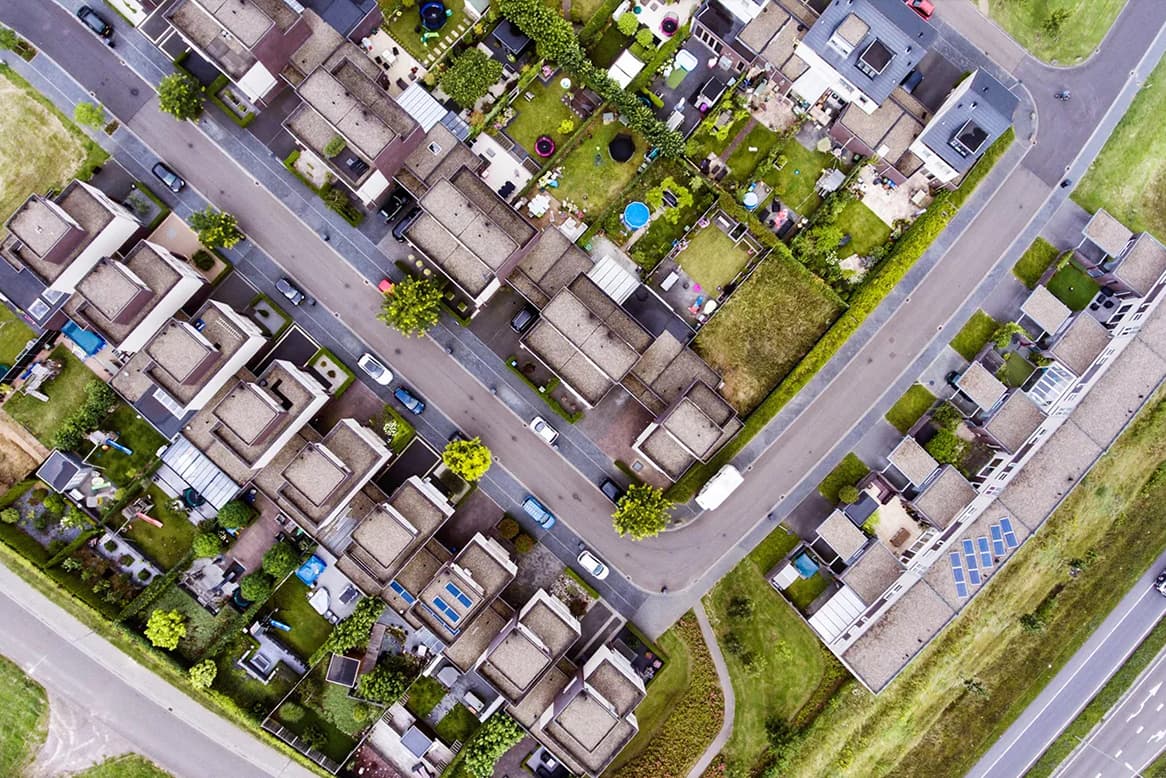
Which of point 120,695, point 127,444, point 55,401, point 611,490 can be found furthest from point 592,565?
point 55,401

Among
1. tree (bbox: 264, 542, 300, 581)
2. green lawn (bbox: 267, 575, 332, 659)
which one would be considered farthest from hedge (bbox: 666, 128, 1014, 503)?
green lawn (bbox: 267, 575, 332, 659)

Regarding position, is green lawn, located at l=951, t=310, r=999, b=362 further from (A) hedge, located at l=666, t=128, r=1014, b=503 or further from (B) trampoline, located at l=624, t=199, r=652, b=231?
(B) trampoline, located at l=624, t=199, r=652, b=231

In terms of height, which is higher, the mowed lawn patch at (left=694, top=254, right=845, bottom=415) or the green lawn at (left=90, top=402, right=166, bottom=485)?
the mowed lawn patch at (left=694, top=254, right=845, bottom=415)

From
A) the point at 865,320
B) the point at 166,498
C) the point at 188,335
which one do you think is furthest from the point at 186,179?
the point at 865,320

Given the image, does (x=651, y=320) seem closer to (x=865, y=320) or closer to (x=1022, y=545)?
(x=865, y=320)

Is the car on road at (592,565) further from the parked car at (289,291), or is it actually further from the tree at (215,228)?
the tree at (215,228)

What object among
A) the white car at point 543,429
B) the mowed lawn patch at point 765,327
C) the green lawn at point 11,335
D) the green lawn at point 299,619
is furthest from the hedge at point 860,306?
the green lawn at point 11,335
